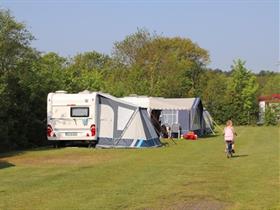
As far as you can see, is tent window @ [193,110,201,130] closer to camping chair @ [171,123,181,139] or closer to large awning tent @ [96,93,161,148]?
camping chair @ [171,123,181,139]

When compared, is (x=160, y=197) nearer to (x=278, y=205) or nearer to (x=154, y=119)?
(x=278, y=205)

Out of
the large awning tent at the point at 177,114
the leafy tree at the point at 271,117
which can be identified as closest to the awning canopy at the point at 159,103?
the large awning tent at the point at 177,114

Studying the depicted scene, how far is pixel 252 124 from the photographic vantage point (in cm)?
6938

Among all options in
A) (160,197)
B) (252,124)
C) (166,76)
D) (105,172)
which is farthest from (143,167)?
(252,124)

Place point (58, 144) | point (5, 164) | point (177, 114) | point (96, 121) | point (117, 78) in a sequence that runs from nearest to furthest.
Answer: point (5, 164)
point (96, 121)
point (58, 144)
point (177, 114)
point (117, 78)

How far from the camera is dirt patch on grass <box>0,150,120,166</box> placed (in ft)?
59.5

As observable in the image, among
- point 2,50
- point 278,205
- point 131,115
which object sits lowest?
point 278,205

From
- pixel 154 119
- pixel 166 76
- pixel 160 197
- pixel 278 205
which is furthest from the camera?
pixel 166 76

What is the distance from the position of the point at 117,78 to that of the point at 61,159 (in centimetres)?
4406

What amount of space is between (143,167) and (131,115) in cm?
883

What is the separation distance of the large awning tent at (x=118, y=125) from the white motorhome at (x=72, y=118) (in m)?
0.43

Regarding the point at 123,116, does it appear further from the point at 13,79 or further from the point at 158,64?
the point at 158,64

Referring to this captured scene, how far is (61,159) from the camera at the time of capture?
19.6 meters

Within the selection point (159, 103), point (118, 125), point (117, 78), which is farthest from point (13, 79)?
point (117, 78)
